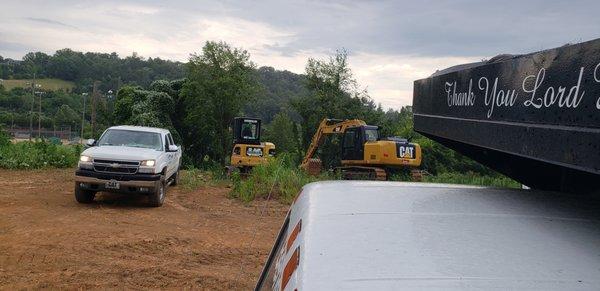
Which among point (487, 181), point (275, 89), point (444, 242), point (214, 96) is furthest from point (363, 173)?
point (275, 89)

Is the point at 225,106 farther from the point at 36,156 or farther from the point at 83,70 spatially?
the point at 83,70

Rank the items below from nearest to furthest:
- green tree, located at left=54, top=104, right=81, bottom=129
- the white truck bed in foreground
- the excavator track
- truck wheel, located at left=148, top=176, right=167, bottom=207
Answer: the white truck bed in foreground < truck wheel, located at left=148, top=176, right=167, bottom=207 < the excavator track < green tree, located at left=54, top=104, right=81, bottom=129

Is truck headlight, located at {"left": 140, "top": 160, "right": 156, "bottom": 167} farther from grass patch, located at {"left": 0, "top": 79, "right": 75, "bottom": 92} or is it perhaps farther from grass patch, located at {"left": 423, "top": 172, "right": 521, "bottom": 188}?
grass patch, located at {"left": 0, "top": 79, "right": 75, "bottom": 92}

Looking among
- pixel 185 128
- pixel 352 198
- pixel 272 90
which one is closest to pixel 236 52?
pixel 185 128

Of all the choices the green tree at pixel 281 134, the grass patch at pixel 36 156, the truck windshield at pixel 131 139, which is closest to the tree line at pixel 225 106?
the green tree at pixel 281 134

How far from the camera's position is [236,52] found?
48.5 m

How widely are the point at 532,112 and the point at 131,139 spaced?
12.9 metres

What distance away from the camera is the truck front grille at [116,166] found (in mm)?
12477

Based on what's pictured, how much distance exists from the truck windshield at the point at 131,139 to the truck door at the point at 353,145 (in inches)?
393

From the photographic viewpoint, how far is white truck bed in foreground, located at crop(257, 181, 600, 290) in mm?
1232

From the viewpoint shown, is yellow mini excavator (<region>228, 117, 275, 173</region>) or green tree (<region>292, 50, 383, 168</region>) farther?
green tree (<region>292, 50, 383, 168</region>)

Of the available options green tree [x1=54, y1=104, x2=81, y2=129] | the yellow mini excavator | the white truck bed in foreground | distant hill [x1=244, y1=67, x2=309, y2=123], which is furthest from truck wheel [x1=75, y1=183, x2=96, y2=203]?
green tree [x1=54, y1=104, x2=81, y2=129]

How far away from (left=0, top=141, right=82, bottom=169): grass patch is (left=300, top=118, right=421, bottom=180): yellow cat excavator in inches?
394

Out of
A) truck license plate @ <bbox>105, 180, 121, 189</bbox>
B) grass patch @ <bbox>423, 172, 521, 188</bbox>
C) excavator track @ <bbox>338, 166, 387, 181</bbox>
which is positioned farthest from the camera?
excavator track @ <bbox>338, 166, 387, 181</bbox>
